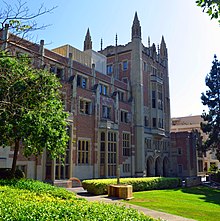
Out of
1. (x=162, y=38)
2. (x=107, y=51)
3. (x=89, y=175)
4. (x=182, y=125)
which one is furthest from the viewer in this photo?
(x=182, y=125)

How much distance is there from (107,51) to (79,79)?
48.1ft

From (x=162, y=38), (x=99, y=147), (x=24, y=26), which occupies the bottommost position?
(x=99, y=147)

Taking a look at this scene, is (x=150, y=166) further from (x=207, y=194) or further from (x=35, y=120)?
(x=35, y=120)

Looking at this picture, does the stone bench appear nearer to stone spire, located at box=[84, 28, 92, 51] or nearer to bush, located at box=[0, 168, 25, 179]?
bush, located at box=[0, 168, 25, 179]

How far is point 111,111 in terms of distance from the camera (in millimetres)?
33062

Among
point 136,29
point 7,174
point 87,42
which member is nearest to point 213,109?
point 136,29

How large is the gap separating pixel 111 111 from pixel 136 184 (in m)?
11.7

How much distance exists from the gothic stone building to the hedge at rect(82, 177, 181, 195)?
5.43 feet

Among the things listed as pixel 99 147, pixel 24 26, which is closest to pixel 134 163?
pixel 99 147

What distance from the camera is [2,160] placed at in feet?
68.2

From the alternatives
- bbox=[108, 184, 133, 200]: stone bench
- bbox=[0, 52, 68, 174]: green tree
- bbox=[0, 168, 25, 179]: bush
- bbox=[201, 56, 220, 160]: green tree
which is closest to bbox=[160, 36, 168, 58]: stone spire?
bbox=[201, 56, 220, 160]: green tree

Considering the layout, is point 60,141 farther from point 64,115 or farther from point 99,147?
point 99,147

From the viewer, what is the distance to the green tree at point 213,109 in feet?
131

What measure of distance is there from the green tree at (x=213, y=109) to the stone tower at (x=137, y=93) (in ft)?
36.7
